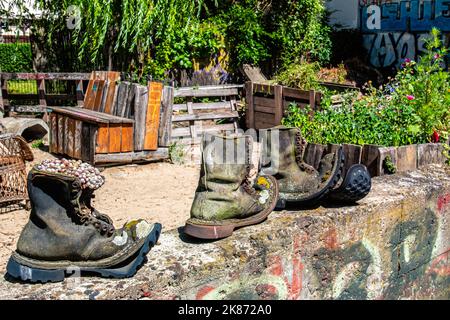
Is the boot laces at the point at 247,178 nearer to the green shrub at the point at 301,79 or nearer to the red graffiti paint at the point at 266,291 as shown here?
the red graffiti paint at the point at 266,291

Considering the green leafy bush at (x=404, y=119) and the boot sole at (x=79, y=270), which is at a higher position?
the green leafy bush at (x=404, y=119)

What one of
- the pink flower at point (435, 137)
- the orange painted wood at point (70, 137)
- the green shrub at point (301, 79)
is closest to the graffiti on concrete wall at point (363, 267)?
the pink flower at point (435, 137)

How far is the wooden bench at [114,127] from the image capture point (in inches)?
341

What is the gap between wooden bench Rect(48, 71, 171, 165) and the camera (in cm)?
866

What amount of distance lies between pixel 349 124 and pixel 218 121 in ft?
20.5

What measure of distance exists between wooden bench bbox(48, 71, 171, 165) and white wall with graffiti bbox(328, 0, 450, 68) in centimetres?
1022

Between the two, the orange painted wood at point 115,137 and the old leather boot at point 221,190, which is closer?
the old leather boot at point 221,190

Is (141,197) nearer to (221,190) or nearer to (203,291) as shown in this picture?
(221,190)

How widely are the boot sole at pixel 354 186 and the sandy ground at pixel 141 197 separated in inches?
122

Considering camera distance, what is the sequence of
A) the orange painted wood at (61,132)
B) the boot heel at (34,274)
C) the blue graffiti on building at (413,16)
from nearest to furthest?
the boot heel at (34,274), the orange painted wood at (61,132), the blue graffiti on building at (413,16)

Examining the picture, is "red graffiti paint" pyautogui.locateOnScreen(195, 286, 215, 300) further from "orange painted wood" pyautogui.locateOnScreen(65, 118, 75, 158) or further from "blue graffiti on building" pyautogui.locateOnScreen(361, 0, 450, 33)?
"blue graffiti on building" pyautogui.locateOnScreen(361, 0, 450, 33)

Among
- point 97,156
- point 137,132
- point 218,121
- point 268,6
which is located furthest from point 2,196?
point 268,6

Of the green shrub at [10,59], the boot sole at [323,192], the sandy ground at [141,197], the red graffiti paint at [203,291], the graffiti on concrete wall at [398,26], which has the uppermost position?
the graffiti on concrete wall at [398,26]

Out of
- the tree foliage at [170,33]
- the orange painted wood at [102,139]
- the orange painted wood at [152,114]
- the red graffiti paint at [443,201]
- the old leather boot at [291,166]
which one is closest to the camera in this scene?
the old leather boot at [291,166]
